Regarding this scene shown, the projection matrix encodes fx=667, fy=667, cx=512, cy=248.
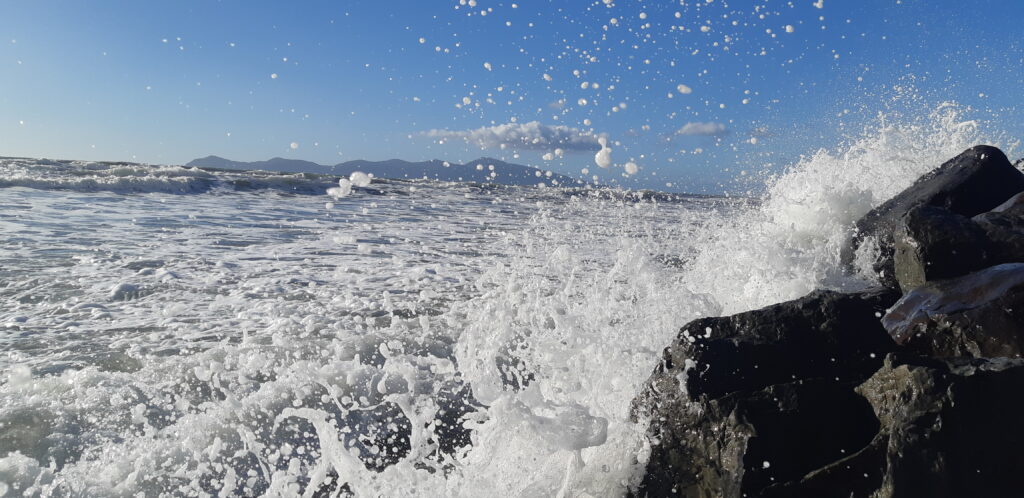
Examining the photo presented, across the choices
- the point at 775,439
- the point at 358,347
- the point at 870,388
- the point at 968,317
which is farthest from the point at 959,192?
the point at 358,347

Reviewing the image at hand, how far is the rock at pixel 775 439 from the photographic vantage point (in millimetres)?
2463

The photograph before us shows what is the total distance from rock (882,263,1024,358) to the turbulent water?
1280 mm

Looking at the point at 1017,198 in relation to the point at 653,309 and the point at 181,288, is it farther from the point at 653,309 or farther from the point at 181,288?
the point at 181,288

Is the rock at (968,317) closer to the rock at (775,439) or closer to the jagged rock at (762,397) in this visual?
the jagged rock at (762,397)

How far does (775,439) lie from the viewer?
2521 millimetres

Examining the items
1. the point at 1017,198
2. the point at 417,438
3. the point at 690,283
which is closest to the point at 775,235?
the point at 690,283

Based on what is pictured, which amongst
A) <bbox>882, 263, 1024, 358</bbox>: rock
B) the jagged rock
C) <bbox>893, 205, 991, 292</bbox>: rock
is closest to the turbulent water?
the jagged rock

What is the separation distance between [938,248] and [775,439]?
1.86 meters

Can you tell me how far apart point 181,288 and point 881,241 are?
20.7 ft

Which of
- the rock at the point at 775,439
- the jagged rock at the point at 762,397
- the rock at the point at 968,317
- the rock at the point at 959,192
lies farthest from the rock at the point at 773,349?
the rock at the point at 959,192

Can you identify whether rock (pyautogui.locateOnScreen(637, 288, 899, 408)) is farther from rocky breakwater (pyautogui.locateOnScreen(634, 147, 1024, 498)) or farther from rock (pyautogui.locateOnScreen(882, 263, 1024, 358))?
rock (pyautogui.locateOnScreen(882, 263, 1024, 358))

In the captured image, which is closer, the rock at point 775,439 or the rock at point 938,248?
the rock at point 775,439

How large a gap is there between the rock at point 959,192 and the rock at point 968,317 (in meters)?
1.84

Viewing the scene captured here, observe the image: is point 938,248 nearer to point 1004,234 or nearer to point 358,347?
point 1004,234
